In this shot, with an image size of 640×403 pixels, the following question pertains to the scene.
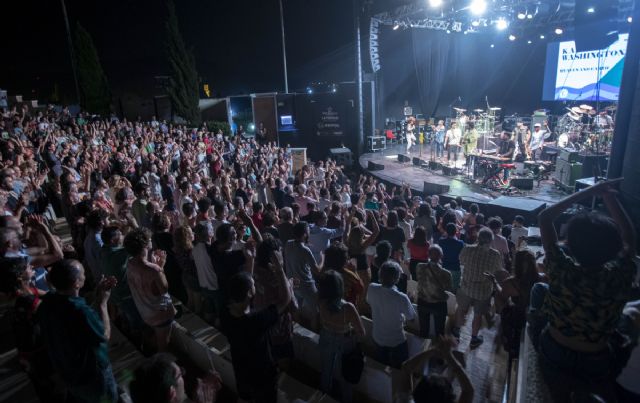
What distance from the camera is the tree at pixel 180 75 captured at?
2078cm

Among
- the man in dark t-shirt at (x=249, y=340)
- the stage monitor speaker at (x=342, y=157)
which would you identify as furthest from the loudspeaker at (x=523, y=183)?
the man in dark t-shirt at (x=249, y=340)

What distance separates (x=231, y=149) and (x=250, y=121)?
26.4 feet

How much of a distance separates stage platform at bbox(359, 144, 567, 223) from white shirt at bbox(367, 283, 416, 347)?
6.17 meters

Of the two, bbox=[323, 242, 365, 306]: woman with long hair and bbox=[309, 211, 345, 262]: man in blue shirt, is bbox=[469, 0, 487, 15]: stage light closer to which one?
bbox=[309, 211, 345, 262]: man in blue shirt

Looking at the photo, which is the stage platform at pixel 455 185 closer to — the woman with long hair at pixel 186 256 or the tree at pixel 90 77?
the woman with long hair at pixel 186 256

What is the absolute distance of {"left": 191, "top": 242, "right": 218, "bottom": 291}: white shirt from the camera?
11.9ft

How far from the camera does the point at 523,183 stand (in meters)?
11.2

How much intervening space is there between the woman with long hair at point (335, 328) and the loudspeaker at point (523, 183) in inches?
395

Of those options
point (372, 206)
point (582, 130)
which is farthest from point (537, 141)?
point (372, 206)

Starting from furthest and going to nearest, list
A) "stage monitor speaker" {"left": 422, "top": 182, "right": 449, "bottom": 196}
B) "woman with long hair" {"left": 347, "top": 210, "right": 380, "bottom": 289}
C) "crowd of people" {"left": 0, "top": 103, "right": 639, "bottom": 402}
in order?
1. "stage monitor speaker" {"left": 422, "top": 182, "right": 449, "bottom": 196}
2. "woman with long hair" {"left": 347, "top": 210, "right": 380, "bottom": 289}
3. "crowd of people" {"left": 0, "top": 103, "right": 639, "bottom": 402}

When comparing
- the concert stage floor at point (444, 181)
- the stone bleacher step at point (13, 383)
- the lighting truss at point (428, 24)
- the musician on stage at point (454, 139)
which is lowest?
the concert stage floor at point (444, 181)

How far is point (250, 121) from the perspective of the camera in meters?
21.6

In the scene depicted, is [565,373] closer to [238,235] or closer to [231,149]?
[238,235]

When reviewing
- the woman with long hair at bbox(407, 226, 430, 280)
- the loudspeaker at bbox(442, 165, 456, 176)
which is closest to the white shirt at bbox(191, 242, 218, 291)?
the woman with long hair at bbox(407, 226, 430, 280)
